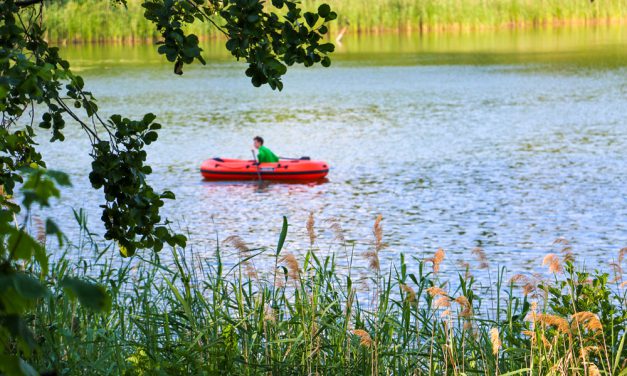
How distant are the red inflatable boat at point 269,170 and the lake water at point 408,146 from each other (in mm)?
274

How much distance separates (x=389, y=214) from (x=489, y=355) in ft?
41.8

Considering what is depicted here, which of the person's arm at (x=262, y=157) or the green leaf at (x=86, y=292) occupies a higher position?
the green leaf at (x=86, y=292)

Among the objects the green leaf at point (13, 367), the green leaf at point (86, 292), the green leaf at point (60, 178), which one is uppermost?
the green leaf at point (60, 178)

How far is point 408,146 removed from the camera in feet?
85.5

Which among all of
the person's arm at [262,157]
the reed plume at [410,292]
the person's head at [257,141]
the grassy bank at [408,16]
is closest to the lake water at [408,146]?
the person's arm at [262,157]

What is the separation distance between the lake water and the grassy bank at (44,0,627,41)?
3421 millimetres

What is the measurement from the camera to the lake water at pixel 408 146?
1648 cm

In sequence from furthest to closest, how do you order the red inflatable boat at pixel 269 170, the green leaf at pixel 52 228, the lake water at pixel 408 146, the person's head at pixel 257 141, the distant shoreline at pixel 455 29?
the distant shoreline at pixel 455 29 < the red inflatable boat at pixel 269 170 < the person's head at pixel 257 141 < the lake water at pixel 408 146 < the green leaf at pixel 52 228

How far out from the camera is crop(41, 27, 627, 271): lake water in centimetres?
1648

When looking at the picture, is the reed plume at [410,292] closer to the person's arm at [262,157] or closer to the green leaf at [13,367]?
the green leaf at [13,367]


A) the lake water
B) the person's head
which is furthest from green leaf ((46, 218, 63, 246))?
the person's head

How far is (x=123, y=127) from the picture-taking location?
4.44m

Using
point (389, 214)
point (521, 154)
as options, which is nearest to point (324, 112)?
point (521, 154)

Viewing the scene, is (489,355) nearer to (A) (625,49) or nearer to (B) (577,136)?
(B) (577,136)
